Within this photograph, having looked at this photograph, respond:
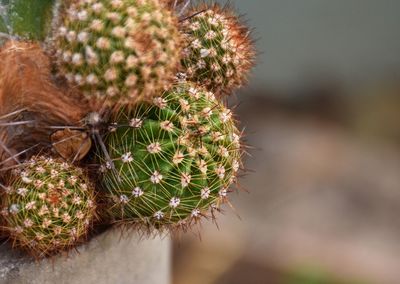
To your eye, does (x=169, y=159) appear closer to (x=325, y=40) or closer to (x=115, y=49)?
(x=115, y=49)

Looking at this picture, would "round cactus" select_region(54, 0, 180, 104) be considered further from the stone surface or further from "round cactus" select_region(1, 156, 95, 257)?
the stone surface

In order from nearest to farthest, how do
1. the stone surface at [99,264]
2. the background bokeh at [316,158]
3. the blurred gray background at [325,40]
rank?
1. the stone surface at [99,264]
2. the background bokeh at [316,158]
3. the blurred gray background at [325,40]

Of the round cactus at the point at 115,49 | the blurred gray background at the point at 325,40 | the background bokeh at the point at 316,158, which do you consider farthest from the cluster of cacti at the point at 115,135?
the blurred gray background at the point at 325,40

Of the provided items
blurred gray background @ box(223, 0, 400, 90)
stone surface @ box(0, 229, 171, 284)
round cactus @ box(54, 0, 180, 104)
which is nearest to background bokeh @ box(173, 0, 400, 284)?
blurred gray background @ box(223, 0, 400, 90)

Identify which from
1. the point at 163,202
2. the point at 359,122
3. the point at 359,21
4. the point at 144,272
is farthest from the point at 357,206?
the point at 163,202

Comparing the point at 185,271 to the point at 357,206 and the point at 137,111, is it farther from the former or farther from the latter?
the point at 137,111

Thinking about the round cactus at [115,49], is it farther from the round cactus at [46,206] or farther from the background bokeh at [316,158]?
the background bokeh at [316,158]

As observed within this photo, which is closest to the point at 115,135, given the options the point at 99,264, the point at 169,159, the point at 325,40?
the point at 169,159
